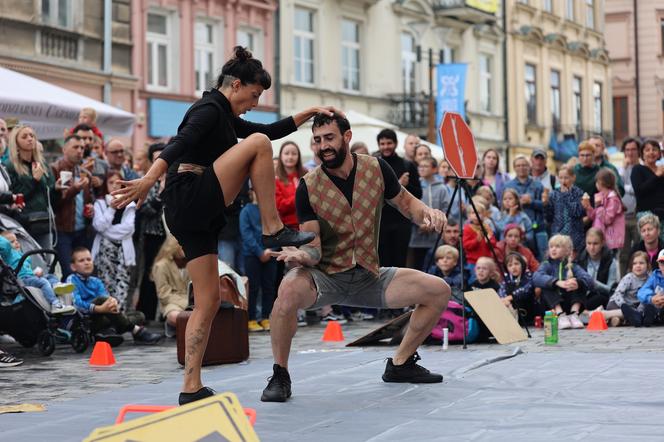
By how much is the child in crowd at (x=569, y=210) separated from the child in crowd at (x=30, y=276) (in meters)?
6.28

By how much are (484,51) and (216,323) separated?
2986cm

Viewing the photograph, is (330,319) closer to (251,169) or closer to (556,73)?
(251,169)

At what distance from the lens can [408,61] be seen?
3416 cm

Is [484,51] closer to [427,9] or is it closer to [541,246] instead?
[427,9]

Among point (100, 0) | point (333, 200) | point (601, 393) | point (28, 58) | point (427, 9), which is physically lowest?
point (601, 393)

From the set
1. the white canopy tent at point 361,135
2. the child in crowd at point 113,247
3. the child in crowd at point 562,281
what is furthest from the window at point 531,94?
the child in crowd at point 113,247

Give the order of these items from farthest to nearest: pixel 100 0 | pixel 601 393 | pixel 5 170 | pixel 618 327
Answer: pixel 100 0
pixel 618 327
pixel 5 170
pixel 601 393

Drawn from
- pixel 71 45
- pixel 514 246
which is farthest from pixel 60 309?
pixel 71 45

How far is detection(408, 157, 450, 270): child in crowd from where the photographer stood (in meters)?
14.7

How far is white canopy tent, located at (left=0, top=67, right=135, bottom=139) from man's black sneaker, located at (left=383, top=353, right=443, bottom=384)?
626 centimetres

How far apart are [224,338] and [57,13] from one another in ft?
44.5

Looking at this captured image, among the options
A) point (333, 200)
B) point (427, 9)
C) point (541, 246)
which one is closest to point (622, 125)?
point (427, 9)

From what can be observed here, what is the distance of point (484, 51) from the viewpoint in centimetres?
3850

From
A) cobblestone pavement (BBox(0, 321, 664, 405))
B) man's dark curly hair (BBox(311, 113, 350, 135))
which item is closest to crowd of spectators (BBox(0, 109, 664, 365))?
cobblestone pavement (BBox(0, 321, 664, 405))
